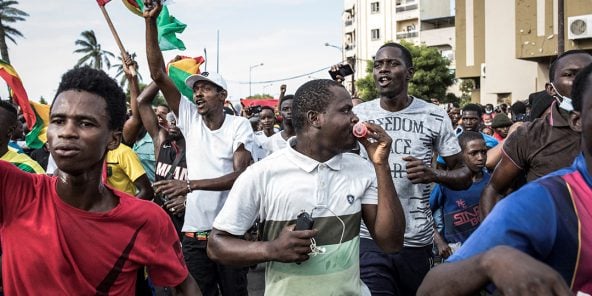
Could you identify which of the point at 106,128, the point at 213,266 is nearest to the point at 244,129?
the point at 213,266

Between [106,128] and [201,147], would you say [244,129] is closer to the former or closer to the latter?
[201,147]

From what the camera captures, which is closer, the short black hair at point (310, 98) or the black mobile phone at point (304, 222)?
the black mobile phone at point (304, 222)

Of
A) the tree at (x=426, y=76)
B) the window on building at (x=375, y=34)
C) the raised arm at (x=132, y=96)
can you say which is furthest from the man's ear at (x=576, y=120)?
the window on building at (x=375, y=34)

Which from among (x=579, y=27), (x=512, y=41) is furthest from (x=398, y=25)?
(x=579, y=27)

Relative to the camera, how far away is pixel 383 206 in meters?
3.15

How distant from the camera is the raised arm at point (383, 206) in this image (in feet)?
10.3

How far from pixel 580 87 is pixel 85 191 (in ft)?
6.12

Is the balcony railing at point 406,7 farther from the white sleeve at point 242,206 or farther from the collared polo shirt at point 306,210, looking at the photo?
the white sleeve at point 242,206

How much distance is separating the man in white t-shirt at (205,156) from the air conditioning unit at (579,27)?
29204 millimetres

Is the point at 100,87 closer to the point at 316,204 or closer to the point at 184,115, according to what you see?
the point at 316,204

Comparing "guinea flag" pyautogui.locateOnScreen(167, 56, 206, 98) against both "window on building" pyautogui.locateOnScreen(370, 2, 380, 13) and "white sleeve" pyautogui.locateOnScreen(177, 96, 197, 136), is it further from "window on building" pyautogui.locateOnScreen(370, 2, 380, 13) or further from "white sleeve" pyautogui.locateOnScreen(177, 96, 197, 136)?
"window on building" pyautogui.locateOnScreen(370, 2, 380, 13)

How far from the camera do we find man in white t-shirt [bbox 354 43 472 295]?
436 centimetres

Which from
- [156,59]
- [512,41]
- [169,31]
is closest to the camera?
[156,59]

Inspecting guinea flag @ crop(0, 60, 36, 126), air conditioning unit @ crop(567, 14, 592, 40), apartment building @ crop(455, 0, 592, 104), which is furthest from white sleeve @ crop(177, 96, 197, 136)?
air conditioning unit @ crop(567, 14, 592, 40)
